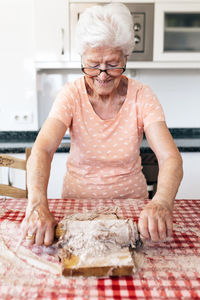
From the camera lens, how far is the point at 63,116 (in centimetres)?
131

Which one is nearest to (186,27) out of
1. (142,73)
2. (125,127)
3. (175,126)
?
(142,73)

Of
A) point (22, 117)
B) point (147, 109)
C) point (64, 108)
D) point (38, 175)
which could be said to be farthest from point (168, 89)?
point (38, 175)

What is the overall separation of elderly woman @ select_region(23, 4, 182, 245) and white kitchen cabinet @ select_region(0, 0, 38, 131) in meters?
1.18

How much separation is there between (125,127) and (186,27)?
1.29 m

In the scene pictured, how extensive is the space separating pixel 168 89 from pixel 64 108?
1.59m

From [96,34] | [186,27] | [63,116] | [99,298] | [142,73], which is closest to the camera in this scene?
[99,298]

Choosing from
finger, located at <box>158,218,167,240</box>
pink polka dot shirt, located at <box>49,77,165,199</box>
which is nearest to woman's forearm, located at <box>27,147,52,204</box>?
pink polka dot shirt, located at <box>49,77,165,199</box>

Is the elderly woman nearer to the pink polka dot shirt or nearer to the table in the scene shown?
the pink polka dot shirt

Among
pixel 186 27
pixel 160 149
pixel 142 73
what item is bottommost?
pixel 160 149

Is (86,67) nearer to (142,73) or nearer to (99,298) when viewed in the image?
(99,298)

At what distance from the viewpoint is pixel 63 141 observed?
2488mm

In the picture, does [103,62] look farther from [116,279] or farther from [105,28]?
[116,279]

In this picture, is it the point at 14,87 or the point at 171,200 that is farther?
the point at 14,87

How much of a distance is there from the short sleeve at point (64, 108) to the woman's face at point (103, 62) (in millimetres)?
127
